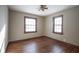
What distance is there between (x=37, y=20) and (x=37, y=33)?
3.08ft

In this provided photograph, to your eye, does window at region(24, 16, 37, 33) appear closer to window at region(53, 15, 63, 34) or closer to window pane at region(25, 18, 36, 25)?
window pane at region(25, 18, 36, 25)

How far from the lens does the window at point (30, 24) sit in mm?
4196

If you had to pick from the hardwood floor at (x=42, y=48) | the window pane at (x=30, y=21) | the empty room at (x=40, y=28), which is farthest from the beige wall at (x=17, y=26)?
the hardwood floor at (x=42, y=48)

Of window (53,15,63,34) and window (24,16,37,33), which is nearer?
window (53,15,63,34)

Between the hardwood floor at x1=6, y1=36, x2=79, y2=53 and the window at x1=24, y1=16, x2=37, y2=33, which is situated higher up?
the window at x1=24, y1=16, x2=37, y2=33

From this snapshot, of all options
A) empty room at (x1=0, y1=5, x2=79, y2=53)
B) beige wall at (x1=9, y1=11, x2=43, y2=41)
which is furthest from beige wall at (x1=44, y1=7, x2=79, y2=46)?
beige wall at (x1=9, y1=11, x2=43, y2=41)

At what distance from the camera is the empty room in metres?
2.57

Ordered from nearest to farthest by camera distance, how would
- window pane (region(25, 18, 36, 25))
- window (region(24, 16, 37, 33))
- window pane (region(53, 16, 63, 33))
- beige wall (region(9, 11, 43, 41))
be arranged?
beige wall (region(9, 11, 43, 41)), window pane (region(53, 16, 63, 33)), window (region(24, 16, 37, 33)), window pane (region(25, 18, 36, 25))

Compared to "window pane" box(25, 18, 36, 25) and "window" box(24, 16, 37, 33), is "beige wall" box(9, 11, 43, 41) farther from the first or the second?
"window pane" box(25, 18, 36, 25)

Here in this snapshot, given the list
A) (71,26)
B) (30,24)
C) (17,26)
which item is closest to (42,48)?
(71,26)

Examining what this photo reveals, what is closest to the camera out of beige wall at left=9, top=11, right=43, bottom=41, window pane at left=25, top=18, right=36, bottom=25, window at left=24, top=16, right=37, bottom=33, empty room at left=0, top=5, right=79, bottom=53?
empty room at left=0, top=5, right=79, bottom=53

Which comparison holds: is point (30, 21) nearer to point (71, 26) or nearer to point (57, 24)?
point (57, 24)
